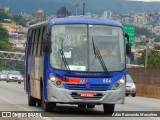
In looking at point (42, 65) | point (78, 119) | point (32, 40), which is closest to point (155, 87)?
point (32, 40)

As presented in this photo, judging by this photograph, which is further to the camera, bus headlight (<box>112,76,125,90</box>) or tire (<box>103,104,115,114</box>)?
tire (<box>103,104,115,114</box>)

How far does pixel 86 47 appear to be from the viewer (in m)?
21.1

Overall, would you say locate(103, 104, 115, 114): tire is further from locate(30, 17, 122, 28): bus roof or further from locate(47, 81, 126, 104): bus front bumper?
locate(30, 17, 122, 28): bus roof

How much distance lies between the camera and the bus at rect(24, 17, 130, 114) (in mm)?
20453

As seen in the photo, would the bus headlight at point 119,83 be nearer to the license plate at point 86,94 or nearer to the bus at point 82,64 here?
the bus at point 82,64

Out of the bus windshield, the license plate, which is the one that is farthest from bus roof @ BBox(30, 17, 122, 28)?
the license plate

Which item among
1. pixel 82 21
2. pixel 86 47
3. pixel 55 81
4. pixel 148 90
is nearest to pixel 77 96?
pixel 55 81

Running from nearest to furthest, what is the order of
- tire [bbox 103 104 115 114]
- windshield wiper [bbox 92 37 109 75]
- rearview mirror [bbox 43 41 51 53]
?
windshield wiper [bbox 92 37 109 75] → rearview mirror [bbox 43 41 51 53] → tire [bbox 103 104 115 114]

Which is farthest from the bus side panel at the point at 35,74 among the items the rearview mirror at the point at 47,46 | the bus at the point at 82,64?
the rearview mirror at the point at 47,46

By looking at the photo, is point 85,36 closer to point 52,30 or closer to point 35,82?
point 52,30

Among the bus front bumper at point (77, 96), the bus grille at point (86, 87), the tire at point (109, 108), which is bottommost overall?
the tire at point (109, 108)

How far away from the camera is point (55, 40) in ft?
69.3

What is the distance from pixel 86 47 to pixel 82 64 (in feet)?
1.97

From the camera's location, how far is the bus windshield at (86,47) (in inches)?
821
